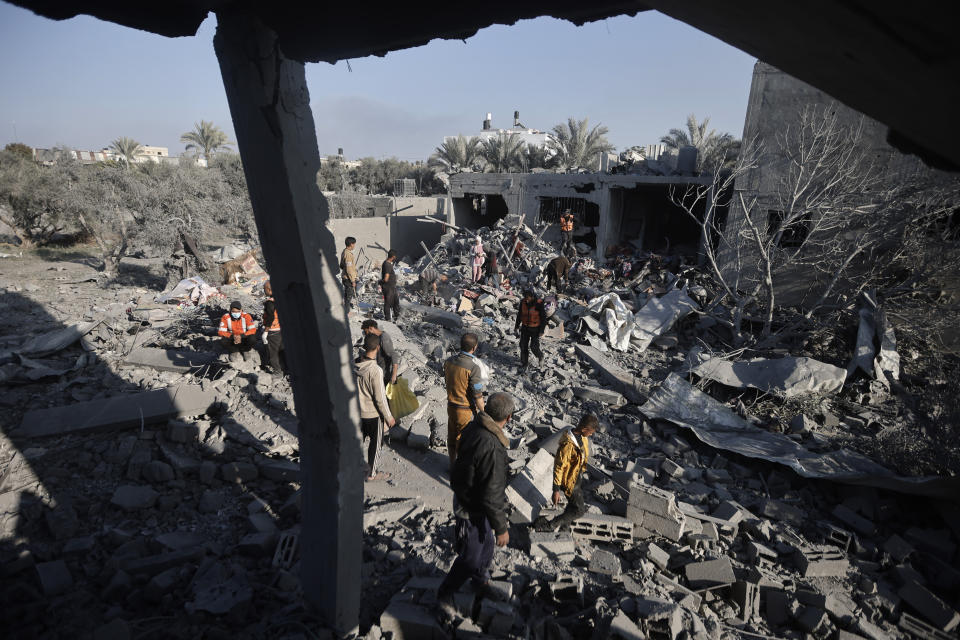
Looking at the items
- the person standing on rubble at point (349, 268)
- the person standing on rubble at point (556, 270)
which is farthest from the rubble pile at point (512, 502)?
the person standing on rubble at point (556, 270)

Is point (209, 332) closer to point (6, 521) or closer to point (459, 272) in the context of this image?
point (6, 521)

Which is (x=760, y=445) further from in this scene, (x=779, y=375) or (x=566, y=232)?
(x=566, y=232)

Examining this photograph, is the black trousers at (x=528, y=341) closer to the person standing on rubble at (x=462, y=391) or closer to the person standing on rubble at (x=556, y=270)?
the person standing on rubble at (x=462, y=391)

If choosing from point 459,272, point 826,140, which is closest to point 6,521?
point 459,272

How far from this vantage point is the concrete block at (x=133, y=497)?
405cm

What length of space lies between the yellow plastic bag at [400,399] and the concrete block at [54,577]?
2.97m

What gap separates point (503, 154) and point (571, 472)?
2193 centimetres

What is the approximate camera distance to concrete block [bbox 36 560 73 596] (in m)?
3.11

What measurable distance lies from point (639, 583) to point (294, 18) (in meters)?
4.35

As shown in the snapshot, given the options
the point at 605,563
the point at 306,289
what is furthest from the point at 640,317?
the point at 306,289

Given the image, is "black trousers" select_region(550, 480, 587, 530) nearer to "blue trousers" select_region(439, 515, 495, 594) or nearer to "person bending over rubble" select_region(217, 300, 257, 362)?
"blue trousers" select_region(439, 515, 495, 594)

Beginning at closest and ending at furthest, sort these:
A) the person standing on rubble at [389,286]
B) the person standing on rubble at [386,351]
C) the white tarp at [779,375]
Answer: the person standing on rubble at [386,351], the white tarp at [779,375], the person standing on rubble at [389,286]

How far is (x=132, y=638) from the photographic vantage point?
9.02ft

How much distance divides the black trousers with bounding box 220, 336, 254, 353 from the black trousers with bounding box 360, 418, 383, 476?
10.6ft
